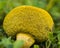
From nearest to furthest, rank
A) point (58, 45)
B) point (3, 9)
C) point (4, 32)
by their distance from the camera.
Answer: point (58, 45), point (4, 32), point (3, 9)

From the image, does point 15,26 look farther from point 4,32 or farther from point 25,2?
point 25,2

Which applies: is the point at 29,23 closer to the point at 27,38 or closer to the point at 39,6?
the point at 27,38

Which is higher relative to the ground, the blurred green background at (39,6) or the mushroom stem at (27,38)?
the blurred green background at (39,6)

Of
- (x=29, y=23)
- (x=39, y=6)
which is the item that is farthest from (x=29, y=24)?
(x=39, y=6)

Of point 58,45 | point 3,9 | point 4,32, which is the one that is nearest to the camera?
point 58,45

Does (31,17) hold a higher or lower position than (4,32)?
higher

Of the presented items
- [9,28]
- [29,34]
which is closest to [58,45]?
[29,34]

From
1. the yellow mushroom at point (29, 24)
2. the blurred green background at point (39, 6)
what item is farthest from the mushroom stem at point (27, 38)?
the blurred green background at point (39, 6)

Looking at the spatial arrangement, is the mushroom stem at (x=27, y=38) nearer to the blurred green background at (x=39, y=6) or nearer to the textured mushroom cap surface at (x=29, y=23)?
the textured mushroom cap surface at (x=29, y=23)
